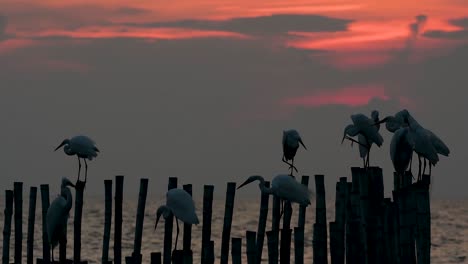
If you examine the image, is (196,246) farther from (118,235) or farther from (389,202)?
(389,202)

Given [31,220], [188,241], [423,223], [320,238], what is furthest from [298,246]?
[31,220]

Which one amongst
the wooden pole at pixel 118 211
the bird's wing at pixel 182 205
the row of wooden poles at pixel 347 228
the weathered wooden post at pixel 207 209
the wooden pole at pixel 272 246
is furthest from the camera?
the wooden pole at pixel 118 211

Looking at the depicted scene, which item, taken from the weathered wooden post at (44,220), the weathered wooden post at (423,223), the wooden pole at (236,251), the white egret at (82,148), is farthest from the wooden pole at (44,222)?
the weathered wooden post at (423,223)

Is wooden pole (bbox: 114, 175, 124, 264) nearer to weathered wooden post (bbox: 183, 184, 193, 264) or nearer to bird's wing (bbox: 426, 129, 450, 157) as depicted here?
weathered wooden post (bbox: 183, 184, 193, 264)

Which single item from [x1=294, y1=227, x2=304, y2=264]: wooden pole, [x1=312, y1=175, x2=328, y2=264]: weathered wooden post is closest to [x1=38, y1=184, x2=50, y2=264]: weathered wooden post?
[x1=312, y1=175, x2=328, y2=264]: weathered wooden post

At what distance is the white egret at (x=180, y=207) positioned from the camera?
61.9ft

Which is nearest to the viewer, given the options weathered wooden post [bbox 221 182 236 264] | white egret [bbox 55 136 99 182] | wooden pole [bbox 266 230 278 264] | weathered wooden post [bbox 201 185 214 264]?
wooden pole [bbox 266 230 278 264]

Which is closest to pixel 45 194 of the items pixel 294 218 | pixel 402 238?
pixel 402 238

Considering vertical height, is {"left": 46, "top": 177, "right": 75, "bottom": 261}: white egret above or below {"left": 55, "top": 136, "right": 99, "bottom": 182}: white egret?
below

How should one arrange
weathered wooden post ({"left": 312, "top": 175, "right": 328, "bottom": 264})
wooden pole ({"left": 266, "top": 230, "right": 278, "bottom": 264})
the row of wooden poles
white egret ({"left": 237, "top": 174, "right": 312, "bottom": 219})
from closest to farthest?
the row of wooden poles → wooden pole ({"left": 266, "top": 230, "right": 278, "bottom": 264}) → weathered wooden post ({"left": 312, "top": 175, "right": 328, "bottom": 264}) → white egret ({"left": 237, "top": 174, "right": 312, "bottom": 219})

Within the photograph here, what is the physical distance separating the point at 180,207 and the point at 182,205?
0.19 feet

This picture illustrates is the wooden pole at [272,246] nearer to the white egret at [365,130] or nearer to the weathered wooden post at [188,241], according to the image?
the weathered wooden post at [188,241]

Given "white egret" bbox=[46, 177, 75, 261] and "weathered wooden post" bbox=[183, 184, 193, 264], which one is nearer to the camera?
"weathered wooden post" bbox=[183, 184, 193, 264]

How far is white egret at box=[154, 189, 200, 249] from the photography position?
61.9ft
